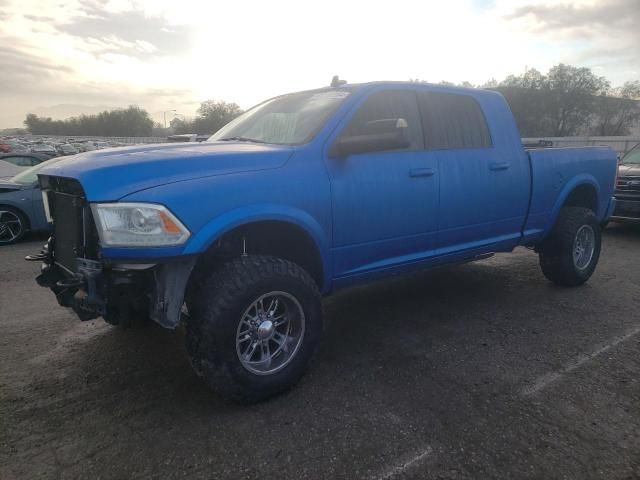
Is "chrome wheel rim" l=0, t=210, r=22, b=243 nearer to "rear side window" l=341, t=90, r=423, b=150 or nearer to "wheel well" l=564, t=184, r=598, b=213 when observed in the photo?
"rear side window" l=341, t=90, r=423, b=150

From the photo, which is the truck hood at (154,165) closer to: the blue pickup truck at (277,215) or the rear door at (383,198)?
the blue pickup truck at (277,215)

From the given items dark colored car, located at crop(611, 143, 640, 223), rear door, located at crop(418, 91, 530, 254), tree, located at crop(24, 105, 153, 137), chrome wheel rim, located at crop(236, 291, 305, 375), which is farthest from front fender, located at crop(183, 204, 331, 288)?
tree, located at crop(24, 105, 153, 137)

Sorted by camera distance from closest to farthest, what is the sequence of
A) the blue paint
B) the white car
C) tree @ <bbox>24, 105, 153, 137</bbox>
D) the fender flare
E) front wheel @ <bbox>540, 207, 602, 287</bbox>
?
the blue paint → the fender flare → front wheel @ <bbox>540, 207, 602, 287</bbox> → the white car → tree @ <bbox>24, 105, 153, 137</bbox>

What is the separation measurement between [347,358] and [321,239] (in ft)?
3.25

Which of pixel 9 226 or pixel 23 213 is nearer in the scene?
pixel 9 226

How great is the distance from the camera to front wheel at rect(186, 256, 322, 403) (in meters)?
2.67

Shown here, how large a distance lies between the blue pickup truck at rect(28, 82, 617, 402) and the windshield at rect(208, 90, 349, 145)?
2 centimetres

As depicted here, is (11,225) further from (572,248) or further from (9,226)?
(572,248)

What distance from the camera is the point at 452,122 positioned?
13.4ft

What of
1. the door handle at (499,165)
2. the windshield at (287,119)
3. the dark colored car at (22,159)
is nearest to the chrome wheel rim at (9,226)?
the dark colored car at (22,159)

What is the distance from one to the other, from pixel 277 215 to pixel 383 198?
2.98ft

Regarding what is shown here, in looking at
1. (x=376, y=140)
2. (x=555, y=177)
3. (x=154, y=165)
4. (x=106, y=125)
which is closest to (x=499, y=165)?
(x=555, y=177)

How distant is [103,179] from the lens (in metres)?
2.56

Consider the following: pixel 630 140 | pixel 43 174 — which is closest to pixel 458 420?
pixel 43 174
